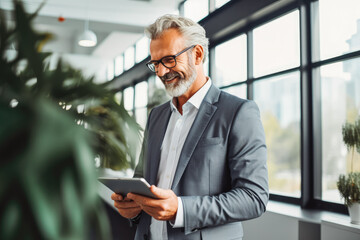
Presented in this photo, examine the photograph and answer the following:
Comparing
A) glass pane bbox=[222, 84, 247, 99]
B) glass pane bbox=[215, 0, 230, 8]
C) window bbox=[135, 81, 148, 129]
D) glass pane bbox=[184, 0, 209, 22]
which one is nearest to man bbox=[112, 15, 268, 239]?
glass pane bbox=[222, 84, 247, 99]

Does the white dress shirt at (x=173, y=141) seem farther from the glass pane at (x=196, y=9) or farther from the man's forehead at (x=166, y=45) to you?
the glass pane at (x=196, y=9)

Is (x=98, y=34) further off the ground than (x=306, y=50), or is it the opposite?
(x=98, y=34)

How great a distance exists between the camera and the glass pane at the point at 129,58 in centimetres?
985

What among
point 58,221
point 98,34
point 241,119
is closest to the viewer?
point 58,221

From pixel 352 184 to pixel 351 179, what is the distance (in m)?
0.04

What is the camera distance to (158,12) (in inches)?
289

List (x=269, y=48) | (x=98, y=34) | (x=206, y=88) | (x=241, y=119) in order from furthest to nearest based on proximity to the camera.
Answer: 1. (x=98, y=34)
2. (x=269, y=48)
3. (x=206, y=88)
4. (x=241, y=119)

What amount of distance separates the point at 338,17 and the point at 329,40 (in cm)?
24

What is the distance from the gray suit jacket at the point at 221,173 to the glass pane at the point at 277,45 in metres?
2.85

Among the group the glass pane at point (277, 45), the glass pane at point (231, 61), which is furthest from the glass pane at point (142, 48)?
the glass pane at point (277, 45)

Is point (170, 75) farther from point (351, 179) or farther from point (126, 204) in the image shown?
point (351, 179)

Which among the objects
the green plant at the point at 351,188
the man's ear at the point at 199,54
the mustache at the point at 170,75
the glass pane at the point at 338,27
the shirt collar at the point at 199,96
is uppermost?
the glass pane at the point at 338,27

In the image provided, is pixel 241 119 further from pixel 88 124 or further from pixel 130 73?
pixel 130 73

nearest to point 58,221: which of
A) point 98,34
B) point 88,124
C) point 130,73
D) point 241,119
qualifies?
point 88,124
